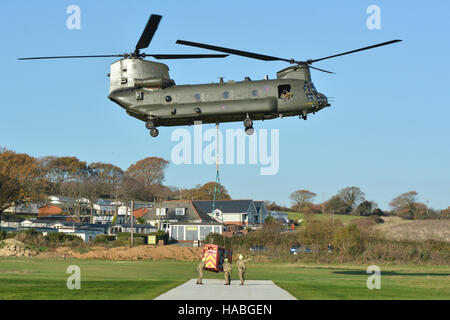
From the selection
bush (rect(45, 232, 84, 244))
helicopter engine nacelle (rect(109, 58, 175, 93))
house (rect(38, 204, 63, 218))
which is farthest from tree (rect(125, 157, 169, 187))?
helicopter engine nacelle (rect(109, 58, 175, 93))

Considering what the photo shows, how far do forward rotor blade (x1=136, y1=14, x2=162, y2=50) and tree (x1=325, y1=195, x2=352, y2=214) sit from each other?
117166mm

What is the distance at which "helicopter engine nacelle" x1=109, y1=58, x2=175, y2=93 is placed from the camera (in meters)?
31.6

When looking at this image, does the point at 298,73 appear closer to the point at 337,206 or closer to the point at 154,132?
the point at 154,132

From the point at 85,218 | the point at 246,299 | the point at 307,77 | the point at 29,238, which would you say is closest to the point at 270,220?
the point at 29,238

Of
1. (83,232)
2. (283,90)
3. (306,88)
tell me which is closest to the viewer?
(283,90)

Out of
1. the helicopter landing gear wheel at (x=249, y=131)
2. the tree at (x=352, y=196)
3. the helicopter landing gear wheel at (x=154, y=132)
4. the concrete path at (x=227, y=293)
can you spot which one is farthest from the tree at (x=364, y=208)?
the helicopter landing gear wheel at (x=154, y=132)

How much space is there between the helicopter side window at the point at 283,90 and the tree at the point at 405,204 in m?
117

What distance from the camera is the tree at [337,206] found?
468 ft

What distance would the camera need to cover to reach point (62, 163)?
14575 cm

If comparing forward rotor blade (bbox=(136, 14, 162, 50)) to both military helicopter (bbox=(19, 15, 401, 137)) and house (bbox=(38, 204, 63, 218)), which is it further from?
house (bbox=(38, 204, 63, 218))

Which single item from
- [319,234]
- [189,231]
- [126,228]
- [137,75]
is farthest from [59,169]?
[137,75]

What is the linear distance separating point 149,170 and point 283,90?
12453cm

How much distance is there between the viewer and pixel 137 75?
3181 cm
